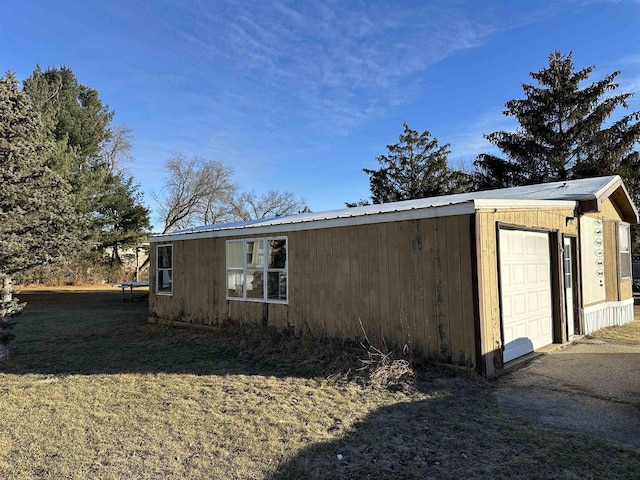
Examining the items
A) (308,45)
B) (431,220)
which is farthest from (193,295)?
(308,45)

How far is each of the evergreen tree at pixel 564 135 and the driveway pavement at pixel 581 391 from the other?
1637 cm

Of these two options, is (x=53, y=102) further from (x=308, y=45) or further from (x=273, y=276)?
(x=273, y=276)

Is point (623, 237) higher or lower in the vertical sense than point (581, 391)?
higher

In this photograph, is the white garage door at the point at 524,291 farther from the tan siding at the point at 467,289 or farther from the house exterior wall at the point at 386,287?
the house exterior wall at the point at 386,287

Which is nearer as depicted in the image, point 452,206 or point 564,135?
point 452,206

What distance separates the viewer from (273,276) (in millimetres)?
7684

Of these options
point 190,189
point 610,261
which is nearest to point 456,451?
point 610,261

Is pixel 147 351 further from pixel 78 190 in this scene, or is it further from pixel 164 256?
pixel 78 190

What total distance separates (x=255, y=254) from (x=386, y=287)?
3.04m

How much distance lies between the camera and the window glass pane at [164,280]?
1001 centimetres

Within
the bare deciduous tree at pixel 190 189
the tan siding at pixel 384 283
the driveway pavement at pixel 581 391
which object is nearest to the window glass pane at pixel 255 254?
the tan siding at pixel 384 283

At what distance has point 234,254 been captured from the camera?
843 centimetres

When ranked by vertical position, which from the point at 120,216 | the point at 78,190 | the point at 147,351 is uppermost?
the point at 78,190

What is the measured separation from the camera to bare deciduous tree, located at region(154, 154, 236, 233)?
101 feet
